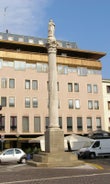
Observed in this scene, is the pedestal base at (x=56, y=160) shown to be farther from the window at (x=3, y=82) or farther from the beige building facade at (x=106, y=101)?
the beige building facade at (x=106, y=101)

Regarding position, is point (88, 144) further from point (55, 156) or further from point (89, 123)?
point (89, 123)

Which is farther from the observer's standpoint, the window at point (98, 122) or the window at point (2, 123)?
the window at point (98, 122)

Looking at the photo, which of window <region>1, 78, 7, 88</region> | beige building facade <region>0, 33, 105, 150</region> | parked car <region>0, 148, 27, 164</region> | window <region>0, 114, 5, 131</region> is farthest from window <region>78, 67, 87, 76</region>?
parked car <region>0, 148, 27, 164</region>

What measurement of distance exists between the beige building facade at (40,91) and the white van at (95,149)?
17.9 metres

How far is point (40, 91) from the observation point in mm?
55406

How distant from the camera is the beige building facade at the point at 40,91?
173ft

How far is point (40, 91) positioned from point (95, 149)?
22.0 m

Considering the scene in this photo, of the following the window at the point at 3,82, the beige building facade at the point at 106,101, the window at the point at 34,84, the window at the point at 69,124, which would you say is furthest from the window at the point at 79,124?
the window at the point at 3,82

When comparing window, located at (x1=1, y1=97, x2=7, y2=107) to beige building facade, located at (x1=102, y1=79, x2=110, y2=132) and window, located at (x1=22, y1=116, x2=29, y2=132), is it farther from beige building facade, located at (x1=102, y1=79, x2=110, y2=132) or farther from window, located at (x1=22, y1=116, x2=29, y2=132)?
beige building facade, located at (x1=102, y1=79, x2=110, y2=132)

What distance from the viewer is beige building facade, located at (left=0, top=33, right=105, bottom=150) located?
2073 inches

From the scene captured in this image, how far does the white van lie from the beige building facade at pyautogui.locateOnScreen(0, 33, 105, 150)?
58.7 ft

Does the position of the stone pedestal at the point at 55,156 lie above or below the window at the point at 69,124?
below

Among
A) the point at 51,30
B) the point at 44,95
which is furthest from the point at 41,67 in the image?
the point at 51,30

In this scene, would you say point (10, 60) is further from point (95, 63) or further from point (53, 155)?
point (53, 155)
